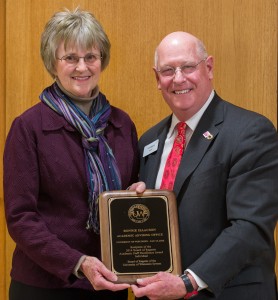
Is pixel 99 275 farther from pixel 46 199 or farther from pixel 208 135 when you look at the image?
pixel 208 135

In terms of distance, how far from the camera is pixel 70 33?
213 centimetres

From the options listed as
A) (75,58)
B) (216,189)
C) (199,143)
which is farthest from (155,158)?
(75,58)

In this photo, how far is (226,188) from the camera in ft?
6.51

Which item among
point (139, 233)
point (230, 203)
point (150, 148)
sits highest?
point (150, 148)

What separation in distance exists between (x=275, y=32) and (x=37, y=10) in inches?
44.5

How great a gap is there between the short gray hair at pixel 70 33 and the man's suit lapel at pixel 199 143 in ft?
1.61

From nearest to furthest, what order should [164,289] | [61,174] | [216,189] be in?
[164,289] → [216,189] → [61,174]

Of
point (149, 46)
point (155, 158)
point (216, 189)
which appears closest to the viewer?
point (216, 189)

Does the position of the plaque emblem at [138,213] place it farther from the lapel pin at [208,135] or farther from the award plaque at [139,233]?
the lapel pin at [208,135]

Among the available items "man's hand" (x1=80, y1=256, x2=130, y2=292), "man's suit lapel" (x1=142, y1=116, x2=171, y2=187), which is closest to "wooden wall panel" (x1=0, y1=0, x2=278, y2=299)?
"man's suit lapel" (x1=142, y1=116, x2=171, y2=187)

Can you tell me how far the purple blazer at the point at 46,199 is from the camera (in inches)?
80.2

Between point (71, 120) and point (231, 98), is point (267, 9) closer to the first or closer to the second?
point (231, 98)

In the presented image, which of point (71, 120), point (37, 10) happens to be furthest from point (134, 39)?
point (71, 120)

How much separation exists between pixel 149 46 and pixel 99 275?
1.28 metres
